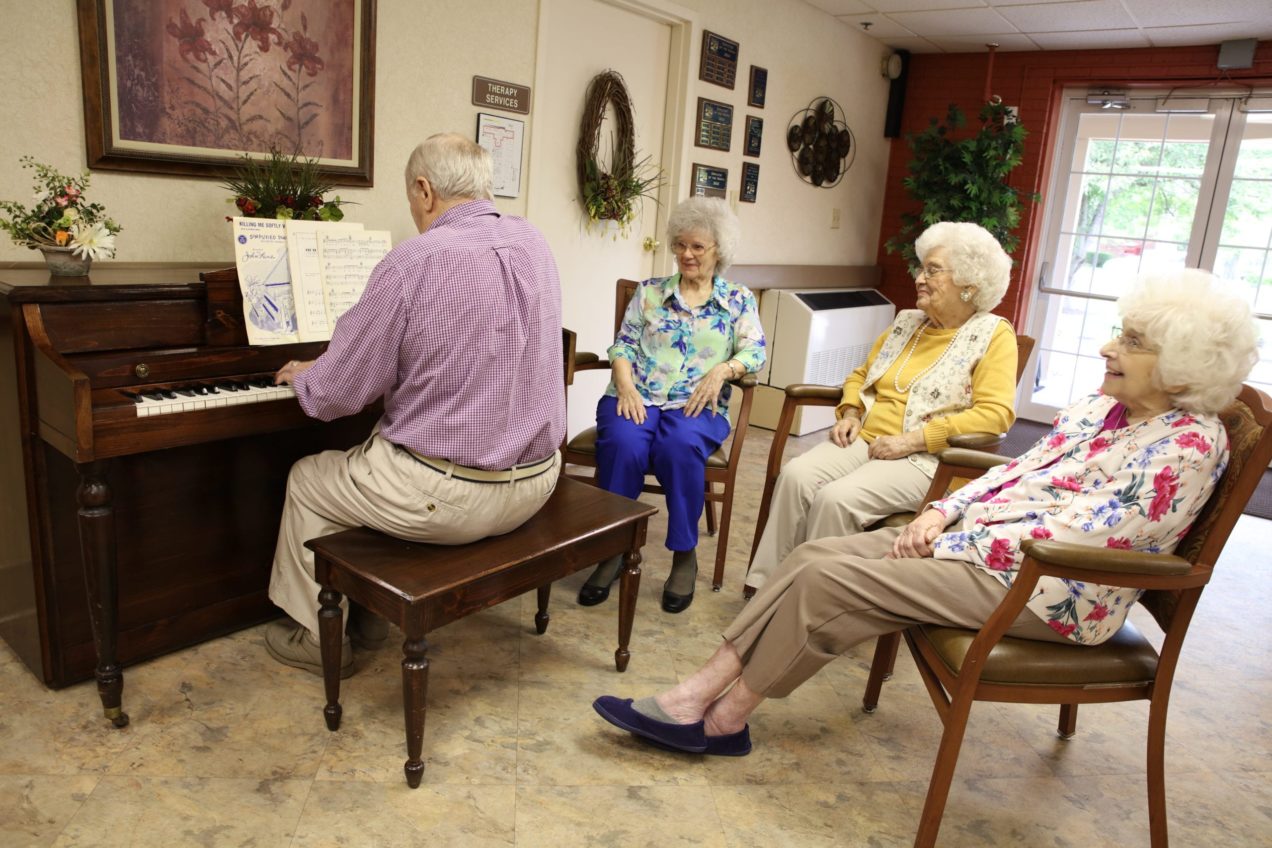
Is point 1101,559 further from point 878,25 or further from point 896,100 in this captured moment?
point 896,100

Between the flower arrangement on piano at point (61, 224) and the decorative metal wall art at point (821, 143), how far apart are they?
3.94 m

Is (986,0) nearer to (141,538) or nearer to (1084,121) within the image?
(1084,121)

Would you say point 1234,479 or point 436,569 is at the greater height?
point 1234,479

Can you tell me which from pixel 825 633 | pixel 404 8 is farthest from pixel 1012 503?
pixel 404 8

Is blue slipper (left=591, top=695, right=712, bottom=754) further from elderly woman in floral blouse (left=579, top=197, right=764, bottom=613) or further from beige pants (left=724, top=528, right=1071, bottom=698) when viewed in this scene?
elderly woman in floral blouse (left=579, top=197, right=764, bottom=613)

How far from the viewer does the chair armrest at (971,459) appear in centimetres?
230

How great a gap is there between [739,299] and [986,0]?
2.62m

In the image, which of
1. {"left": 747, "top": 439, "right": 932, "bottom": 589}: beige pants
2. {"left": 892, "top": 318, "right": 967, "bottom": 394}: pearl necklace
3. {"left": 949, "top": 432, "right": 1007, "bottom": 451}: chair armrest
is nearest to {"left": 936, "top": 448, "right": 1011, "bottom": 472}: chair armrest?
{"left": 949, "top": 432, "right": 1007, "bottom": 451}: chair armrest

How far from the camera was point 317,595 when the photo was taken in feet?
7.27

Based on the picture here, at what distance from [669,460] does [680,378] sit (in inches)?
12.2

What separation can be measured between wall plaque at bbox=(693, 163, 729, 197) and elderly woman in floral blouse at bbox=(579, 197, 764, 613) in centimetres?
156

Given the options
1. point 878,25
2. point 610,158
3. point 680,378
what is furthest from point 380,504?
point 878,25

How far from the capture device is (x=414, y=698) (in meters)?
1.89

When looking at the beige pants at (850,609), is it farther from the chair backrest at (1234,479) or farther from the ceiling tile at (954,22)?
the ceiling tile at (954,22)
